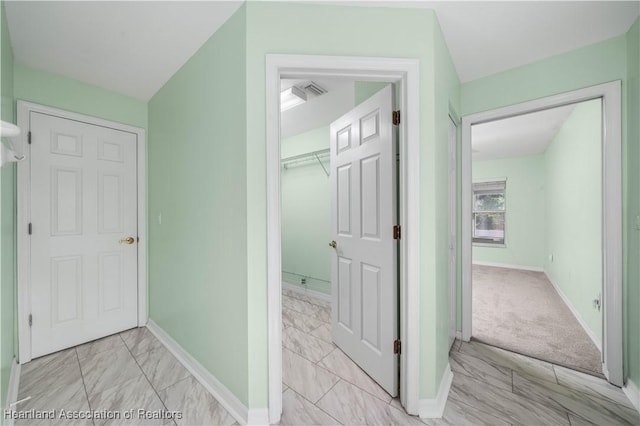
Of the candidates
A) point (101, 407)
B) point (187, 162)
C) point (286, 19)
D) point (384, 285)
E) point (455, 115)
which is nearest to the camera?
point (286, 19)

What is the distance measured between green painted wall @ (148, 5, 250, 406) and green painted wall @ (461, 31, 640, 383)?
2.15 metres

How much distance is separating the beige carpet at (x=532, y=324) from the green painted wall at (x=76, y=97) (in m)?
4.04

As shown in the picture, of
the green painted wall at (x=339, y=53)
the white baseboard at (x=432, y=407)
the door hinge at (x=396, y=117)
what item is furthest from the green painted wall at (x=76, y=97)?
the white baseboard at (x=432, y=407)

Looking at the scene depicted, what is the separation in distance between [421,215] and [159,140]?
7.89 feet

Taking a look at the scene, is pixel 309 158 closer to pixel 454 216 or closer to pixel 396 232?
pixel 454 216

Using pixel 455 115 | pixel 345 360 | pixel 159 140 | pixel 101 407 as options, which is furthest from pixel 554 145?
pixel 101 407

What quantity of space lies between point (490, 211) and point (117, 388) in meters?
6.89

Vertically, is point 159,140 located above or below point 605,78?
below

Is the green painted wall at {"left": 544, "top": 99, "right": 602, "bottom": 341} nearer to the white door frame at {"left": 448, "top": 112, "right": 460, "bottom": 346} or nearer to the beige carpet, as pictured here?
the beige carpet

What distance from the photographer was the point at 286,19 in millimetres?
1394

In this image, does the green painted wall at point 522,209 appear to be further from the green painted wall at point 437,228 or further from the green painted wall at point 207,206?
the green painted wall at point 207,206

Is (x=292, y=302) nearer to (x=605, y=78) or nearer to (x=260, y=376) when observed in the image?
(x=260, y=376)

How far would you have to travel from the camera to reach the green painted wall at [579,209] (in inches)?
97.6

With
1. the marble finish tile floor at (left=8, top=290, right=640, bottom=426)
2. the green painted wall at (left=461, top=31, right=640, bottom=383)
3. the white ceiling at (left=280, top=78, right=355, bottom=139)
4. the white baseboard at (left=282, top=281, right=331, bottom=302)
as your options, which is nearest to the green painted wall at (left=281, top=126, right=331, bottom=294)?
the white baseboard at (left=282, top=281, right=331, bottom=302)
